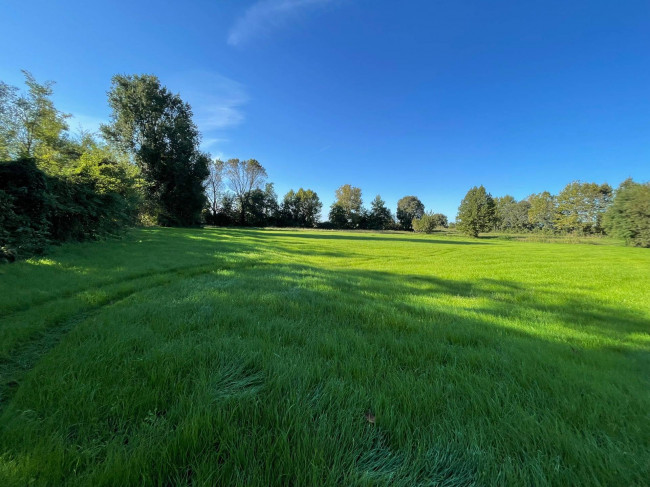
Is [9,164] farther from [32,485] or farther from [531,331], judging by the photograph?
[531,331]

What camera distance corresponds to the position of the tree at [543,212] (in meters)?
60.0

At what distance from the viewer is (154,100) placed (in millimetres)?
33844

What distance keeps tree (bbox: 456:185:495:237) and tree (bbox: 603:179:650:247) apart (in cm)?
1631

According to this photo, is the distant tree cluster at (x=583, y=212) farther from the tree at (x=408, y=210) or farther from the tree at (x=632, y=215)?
the tree at (x=408, y=210)

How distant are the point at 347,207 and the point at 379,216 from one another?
10505 mm

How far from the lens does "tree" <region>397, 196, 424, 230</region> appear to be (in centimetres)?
8488

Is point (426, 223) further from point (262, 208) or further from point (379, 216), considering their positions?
point (262, 208)

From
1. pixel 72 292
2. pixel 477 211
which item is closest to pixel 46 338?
pixel 72 292

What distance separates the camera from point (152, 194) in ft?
109

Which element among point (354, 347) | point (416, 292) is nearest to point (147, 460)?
point (354, 347)

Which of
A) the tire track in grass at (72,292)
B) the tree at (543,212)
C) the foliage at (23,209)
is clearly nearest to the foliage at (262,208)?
the foliage at (23,209)

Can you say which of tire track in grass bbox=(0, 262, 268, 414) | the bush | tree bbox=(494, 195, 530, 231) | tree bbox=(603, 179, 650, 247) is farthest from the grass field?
tree bbox=(494, 195, 530, 231)

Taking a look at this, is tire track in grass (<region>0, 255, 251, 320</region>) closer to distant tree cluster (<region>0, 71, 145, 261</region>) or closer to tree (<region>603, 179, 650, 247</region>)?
distant tree cluster (<region>0, 71, 145, 261</region>)

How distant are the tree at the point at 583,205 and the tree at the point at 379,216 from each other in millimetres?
40239
